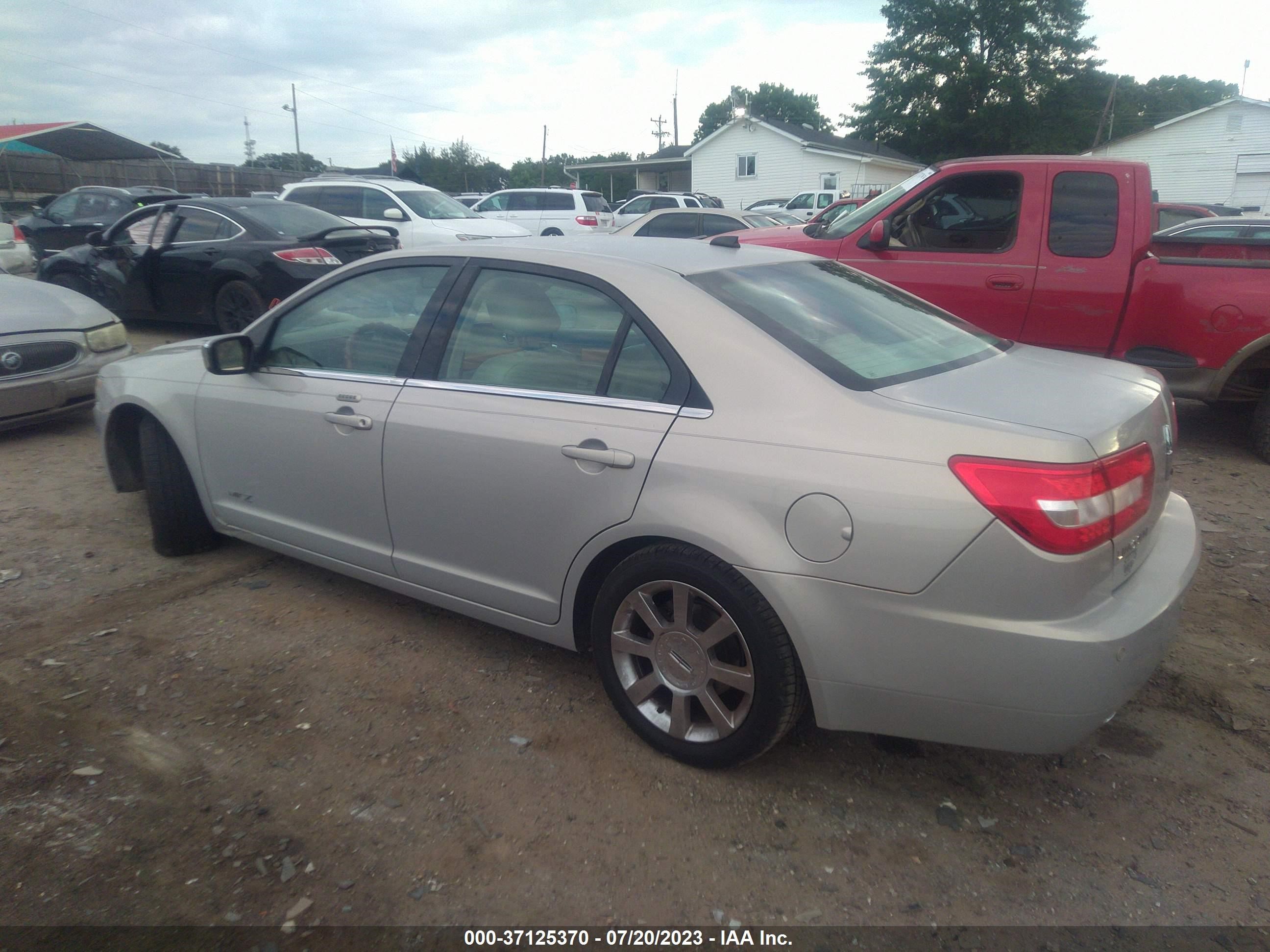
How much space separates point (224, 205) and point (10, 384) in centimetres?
379

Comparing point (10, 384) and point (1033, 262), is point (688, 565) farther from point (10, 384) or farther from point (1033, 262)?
point (10, 384)

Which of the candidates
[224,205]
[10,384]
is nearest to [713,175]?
[224,205]

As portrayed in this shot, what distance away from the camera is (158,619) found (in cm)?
371

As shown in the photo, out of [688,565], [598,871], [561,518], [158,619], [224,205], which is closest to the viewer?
[598,871]

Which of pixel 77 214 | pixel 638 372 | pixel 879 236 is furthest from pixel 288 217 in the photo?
pixel 77 214

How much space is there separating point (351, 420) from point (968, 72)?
149 feet

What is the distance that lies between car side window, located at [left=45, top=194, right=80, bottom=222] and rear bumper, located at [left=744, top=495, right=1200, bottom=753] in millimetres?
17404

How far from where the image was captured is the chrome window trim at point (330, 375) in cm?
335

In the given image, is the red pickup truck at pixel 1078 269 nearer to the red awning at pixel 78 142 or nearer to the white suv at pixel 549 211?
the white suv at pixel 549 211

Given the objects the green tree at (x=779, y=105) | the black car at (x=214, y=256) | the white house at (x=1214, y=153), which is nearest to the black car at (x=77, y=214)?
the black car at (x=214, y=256)

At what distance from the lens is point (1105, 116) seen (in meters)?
40.6

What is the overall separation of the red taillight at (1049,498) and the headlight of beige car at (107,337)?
21.8ft

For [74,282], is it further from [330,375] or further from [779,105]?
[779,105]

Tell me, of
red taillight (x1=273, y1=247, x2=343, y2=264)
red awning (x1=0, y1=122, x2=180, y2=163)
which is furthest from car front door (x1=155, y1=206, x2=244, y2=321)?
red awning (x1=0, y1=122, x2=180, y2=163)
